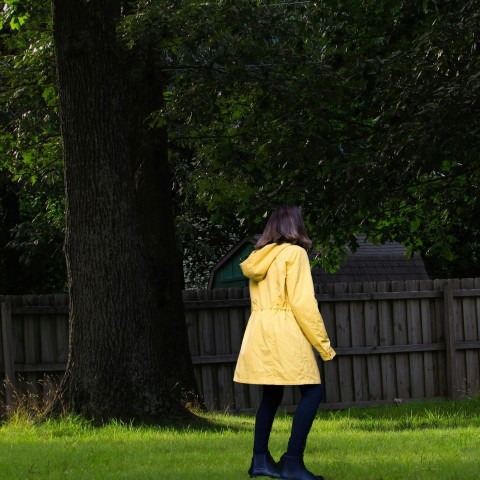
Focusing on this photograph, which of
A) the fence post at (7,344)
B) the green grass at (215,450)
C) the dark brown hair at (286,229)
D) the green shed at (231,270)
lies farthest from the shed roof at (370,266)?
the dark brown hair at (286,229)

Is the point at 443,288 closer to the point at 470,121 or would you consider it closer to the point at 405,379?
the point at 405,379

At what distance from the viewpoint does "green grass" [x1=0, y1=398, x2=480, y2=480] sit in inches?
304

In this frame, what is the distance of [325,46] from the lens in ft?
57.1

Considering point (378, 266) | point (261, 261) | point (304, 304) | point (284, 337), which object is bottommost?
point (284, 337)

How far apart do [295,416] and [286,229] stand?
124 cm

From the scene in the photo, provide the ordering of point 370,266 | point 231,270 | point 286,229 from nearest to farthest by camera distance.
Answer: point 286,229 → point 370,266 → point 231,270

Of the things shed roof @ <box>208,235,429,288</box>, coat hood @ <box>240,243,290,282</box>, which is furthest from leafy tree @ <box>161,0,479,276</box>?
shed roof @ <box>208,235,429,288</box>

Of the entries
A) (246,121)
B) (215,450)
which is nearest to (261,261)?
(215,450)

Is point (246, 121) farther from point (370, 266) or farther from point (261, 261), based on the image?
point (370, 266)

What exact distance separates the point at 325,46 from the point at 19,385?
23.9 feet

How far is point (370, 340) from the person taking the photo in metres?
16.5

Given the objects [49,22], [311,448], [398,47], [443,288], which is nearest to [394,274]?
[443,288]

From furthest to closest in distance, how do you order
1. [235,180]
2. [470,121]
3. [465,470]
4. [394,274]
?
[394,274] → [235,180] → [470,121] → [465,470]

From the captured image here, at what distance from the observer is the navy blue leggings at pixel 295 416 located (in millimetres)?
7117
